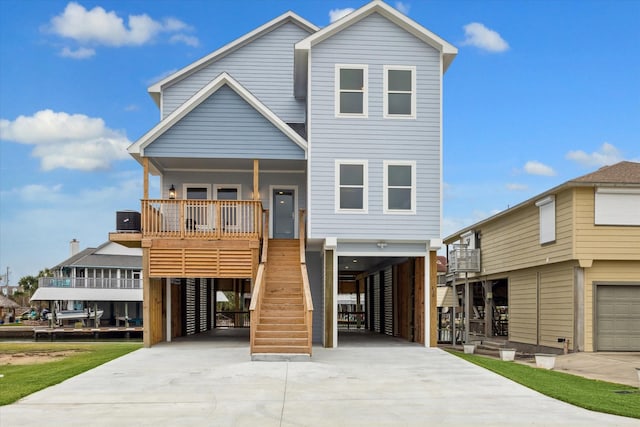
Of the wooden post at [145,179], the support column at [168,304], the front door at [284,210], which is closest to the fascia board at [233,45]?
the wooden post at [145,179]

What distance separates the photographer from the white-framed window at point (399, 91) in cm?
1820

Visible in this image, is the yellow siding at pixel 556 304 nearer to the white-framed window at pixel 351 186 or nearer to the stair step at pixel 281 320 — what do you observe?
the white-framed window at pixel 351 186

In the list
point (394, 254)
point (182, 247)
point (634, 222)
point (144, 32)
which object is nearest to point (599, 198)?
point (634, 222)

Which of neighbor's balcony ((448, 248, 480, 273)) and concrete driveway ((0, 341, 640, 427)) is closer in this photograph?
concrete driveway ((0, 341, 640, 427))

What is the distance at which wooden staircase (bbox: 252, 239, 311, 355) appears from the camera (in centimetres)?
1489

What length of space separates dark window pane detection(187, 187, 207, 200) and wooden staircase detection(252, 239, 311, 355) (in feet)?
10.0

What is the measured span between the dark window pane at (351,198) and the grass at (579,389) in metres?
5.35

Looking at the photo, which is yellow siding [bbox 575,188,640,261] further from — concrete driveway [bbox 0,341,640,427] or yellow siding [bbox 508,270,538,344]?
concrete driveway [bbox 0,341,640,427]

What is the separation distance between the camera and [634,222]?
20.3 meters

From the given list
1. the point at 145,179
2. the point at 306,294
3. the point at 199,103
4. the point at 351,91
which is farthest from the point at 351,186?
the point at 145,179

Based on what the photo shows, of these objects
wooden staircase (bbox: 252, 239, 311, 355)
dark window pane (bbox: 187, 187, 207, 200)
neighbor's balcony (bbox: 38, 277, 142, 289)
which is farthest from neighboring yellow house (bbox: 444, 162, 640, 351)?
neighbor's balcony (bbox: 38, 277, 142, 289)

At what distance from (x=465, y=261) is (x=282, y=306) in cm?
1724

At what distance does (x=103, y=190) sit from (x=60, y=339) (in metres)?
10.7

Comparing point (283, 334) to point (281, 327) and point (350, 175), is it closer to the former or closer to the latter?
point (281, 327)
